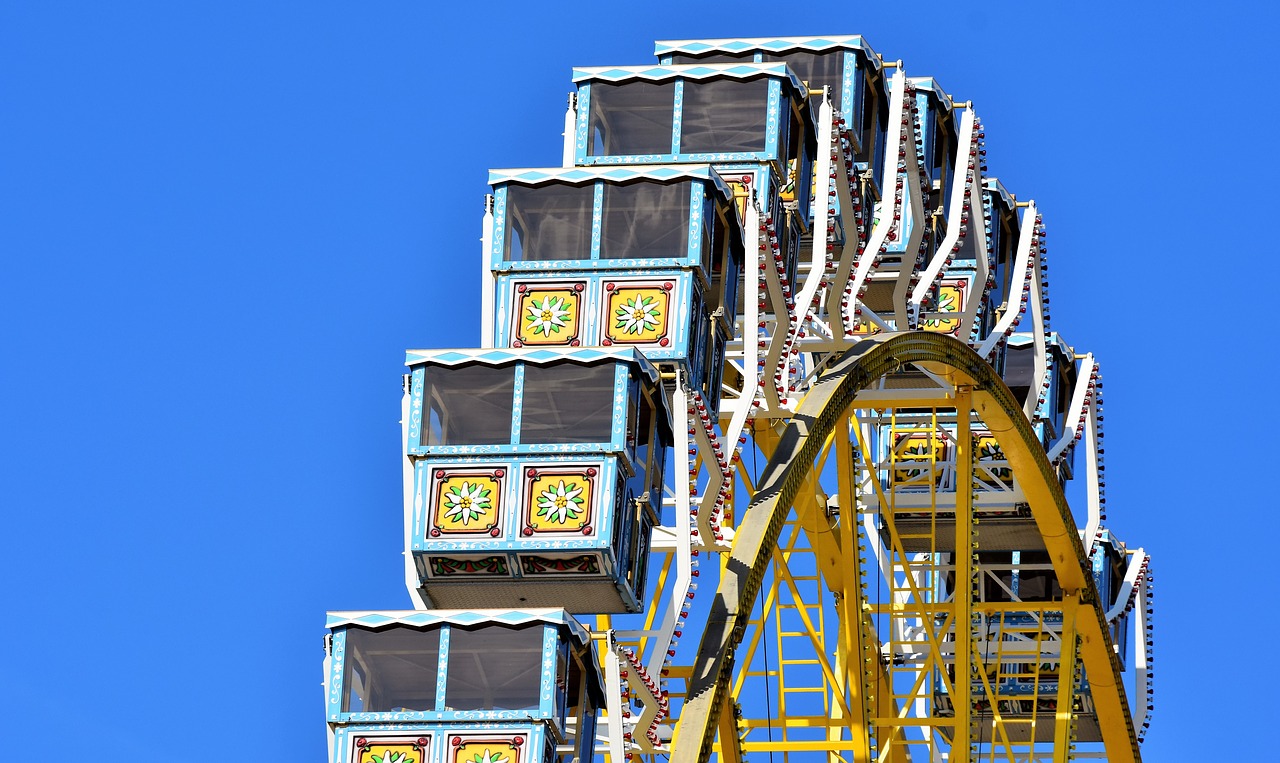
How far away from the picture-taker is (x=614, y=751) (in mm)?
29953

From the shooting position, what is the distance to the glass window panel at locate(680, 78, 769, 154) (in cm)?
3738

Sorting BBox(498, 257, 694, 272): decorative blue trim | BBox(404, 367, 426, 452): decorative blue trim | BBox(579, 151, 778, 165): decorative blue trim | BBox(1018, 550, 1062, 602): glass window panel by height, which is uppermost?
BBox(579, 151, 778, 165): decorative blue trim

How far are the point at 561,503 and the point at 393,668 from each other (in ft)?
7.47

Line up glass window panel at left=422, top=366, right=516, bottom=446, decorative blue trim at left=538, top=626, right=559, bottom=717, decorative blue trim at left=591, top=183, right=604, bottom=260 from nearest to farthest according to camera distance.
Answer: decorative blue trim at left=538, top=626, right=559, bottom=717 → glass window panel at left=422, top=366, right=516, bottom=446 → decorative blue trim at left=591, top=183, right=604, bottom=260

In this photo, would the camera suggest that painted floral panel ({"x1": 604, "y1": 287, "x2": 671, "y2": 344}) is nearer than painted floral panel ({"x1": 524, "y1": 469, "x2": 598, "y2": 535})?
No

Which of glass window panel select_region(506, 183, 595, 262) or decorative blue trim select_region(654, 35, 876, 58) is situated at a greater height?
decorative blue trim select_region(654, 35, 876, 58)

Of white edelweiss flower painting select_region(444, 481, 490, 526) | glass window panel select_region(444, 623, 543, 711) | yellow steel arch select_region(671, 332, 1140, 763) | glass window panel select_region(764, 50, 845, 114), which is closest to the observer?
glass window panel select_region(444, 623, 543, 711)

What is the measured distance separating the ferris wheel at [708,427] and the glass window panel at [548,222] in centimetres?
3

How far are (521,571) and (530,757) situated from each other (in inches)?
91.2

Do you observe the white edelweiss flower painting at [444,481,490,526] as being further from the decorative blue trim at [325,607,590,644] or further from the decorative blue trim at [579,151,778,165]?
the decorative blue trim at [579,151,778,165]

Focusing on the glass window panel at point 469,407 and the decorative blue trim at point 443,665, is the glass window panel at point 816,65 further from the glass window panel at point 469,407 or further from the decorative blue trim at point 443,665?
the decorative blue trim at point 443,665

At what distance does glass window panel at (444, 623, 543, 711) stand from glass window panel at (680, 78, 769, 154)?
8.35m

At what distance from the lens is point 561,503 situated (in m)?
32.0

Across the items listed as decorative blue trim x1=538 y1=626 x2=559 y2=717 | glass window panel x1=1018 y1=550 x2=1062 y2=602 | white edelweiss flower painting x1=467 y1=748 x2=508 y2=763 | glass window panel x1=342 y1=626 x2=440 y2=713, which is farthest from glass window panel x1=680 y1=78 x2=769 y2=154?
glass window panel x1=1018 y1=550 x2=1062 y2=602
